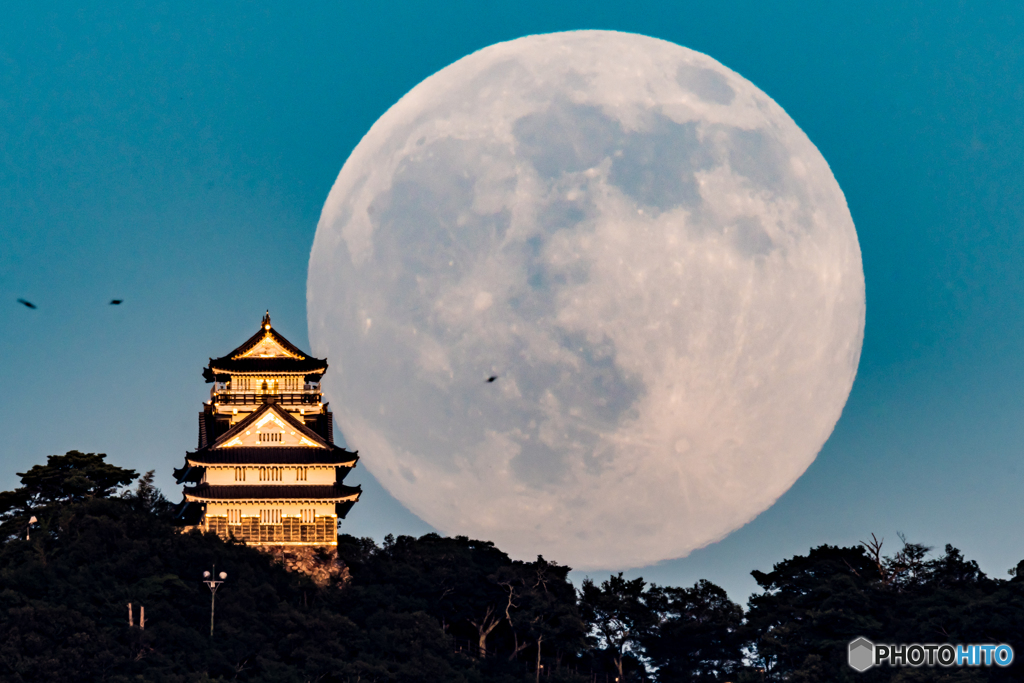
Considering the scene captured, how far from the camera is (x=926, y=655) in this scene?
85.1 meters

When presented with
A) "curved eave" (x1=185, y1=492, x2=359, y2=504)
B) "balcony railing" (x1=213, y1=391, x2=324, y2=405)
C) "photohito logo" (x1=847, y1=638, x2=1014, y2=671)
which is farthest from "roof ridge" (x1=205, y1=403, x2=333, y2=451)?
"photohito logo" (x1=847, y1=638, x2=1014, y2=671)

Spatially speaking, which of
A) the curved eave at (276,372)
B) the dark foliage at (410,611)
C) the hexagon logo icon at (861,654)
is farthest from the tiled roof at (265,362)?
the hexagon logo icon at (861,654)

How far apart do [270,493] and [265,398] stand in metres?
11.5

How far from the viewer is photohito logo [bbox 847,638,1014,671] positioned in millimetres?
83750

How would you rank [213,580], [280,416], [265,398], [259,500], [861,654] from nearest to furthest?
[213,580] < [861,654] < [259,500] < [280,416] < [265,398]

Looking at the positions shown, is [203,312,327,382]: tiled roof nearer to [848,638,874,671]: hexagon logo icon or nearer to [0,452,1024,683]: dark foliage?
[0,452,1024,683]: dark foliage

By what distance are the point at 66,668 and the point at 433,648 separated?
2069 centimetres

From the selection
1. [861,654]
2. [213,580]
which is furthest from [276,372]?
[861,654]

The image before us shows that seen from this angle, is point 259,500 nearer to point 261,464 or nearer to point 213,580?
point 261,464

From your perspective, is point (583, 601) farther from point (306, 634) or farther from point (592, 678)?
point (306, 634)

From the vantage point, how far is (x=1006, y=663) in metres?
83.3

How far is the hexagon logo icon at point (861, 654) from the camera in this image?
86.1m

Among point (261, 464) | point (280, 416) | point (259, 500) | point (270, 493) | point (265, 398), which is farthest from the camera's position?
point (265, 398)

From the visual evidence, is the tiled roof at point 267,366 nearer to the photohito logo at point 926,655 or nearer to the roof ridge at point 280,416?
the roof ridge at point 280,416
